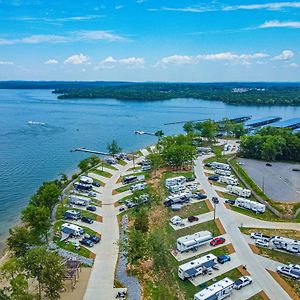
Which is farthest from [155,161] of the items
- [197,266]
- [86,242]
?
[197,266]

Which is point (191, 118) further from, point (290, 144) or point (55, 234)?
point (55, 234)

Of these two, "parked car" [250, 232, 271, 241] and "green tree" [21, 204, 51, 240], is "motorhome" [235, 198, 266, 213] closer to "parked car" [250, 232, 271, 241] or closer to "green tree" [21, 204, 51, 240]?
"parked car" [250, 232, 271, 241]

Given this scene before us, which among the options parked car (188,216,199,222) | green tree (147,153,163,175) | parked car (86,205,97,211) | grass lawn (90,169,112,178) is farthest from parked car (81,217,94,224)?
green tree (147,153,163,175)

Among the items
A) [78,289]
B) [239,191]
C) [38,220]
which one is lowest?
[78,289]

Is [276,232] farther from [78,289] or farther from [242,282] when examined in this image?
[78,289]

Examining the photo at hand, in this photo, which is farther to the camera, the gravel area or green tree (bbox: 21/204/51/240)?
green tree (bbox: 21/204/51/240)

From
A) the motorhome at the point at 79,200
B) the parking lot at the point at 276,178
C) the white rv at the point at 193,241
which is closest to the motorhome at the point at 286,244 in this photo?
the white rv at the point at 193,241

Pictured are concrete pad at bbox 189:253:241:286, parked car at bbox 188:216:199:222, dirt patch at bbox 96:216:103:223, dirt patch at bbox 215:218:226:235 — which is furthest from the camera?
dirt patch at bbox 96:216:103:223

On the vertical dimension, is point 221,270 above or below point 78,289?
above
